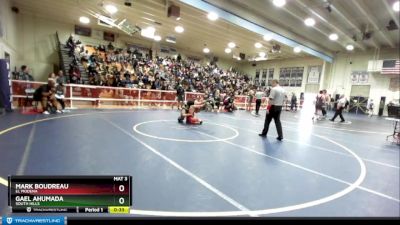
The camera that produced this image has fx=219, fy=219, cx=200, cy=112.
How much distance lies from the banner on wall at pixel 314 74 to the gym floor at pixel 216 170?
11521 mm

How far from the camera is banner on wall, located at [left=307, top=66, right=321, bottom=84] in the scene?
1352 centimetres

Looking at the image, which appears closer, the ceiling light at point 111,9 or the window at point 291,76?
the ceiling light at point 111,9

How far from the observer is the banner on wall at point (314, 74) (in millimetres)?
13516

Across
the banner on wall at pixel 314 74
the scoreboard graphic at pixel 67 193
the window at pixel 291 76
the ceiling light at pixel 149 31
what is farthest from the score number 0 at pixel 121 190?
the window at pixel 291 76

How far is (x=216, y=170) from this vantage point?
6.42 feet

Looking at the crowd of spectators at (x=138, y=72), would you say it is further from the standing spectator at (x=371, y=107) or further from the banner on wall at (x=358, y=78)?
the standing spectator at (x=371, y=107)

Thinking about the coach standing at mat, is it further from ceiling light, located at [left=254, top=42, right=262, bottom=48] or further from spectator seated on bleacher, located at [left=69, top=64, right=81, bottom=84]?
ceiling light, located at [left=254, top=42, right=262, bottom=48]

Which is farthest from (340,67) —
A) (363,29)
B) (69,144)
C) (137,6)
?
(69,144)

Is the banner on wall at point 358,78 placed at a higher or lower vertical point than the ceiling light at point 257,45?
lower

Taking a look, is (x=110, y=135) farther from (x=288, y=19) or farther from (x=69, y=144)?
(x=288, y=19)

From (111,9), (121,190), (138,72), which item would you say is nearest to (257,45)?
(138,72)

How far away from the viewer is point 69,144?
2.38 m

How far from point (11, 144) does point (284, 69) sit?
51.9 ft

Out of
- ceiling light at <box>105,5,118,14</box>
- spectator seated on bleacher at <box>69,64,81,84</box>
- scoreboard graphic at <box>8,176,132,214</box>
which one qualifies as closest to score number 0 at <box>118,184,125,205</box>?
scoreboard graphic at <box>8,176,132,214</box>
